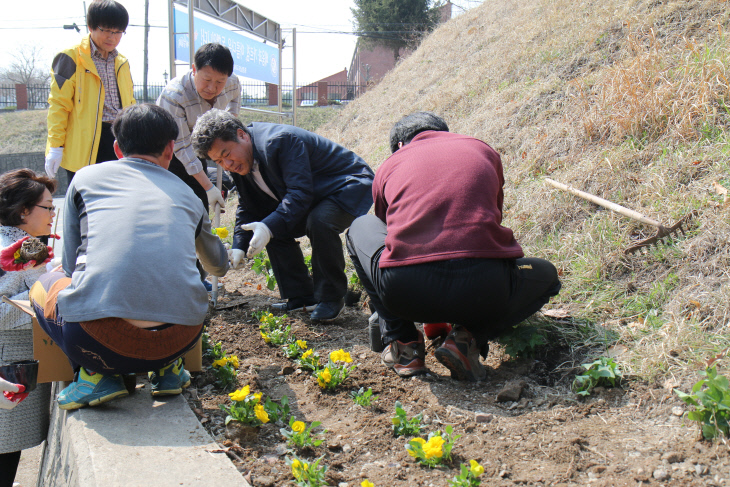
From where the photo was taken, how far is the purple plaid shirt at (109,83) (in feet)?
12.4

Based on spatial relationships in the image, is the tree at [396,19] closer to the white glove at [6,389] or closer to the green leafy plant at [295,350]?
the green leafy plant at [295,350]

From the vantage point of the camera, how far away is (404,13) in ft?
93.2

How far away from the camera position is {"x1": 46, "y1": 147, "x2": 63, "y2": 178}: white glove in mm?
3642

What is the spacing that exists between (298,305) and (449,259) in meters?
1.86

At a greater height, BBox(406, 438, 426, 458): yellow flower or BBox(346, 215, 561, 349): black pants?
BBox(346, 215, 561, 349): black pants

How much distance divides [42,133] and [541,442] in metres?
26.9

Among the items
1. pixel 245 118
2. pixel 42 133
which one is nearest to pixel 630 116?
pixel 245 118

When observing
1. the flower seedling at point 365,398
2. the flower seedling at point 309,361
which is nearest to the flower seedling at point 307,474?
the flower seedling at point 365,398

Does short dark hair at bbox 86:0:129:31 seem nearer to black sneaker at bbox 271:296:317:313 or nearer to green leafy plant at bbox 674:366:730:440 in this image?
black sneaker at bbox 271:296:317:313

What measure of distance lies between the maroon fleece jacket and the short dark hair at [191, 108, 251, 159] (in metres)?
1.19

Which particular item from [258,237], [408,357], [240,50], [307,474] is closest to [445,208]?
[408,357]

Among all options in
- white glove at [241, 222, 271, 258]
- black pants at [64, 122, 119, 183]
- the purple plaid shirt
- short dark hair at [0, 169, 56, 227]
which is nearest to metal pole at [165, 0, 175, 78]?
the purple plaid shirt

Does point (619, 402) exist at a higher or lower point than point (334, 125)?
lower

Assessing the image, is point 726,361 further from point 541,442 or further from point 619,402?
point 541,442
